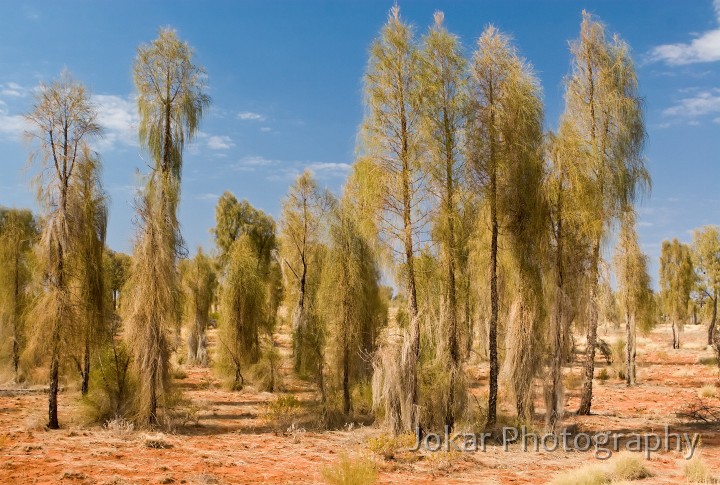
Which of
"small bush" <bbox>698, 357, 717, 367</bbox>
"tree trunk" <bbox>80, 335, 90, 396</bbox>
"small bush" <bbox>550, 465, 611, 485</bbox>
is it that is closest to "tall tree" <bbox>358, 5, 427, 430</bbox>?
"small bush" <bbox>550, 465, 611, 485</bbox>

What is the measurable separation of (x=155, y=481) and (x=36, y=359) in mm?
8306

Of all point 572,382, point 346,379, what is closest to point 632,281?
point 572,382

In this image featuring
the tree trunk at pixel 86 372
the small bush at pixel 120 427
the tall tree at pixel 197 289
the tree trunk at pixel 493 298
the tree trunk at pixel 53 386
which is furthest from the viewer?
the tall tree at pixel 197 289

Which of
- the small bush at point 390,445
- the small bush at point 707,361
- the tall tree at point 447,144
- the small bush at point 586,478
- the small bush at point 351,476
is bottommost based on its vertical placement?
the small bush at point 707,361

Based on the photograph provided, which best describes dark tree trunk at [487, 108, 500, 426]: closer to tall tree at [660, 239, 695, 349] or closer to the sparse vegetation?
the sparse vegetation

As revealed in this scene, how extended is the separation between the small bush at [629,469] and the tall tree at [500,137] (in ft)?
13.9

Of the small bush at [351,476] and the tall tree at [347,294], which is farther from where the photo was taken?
the tall tree at [347,294]

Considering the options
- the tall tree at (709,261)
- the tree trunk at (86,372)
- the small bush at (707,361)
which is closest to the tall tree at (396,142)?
the tree trunk at (86,372)

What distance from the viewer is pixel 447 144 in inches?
631

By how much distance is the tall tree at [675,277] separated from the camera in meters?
Answer: 46.6

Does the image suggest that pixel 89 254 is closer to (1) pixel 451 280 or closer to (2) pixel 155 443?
(2) pixel 155 443

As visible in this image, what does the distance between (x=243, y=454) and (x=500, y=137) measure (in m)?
11.0

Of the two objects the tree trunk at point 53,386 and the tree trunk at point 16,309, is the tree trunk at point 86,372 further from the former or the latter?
the tree trunk at point 16,309

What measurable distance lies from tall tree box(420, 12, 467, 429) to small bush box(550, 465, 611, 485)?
16.6 feet
